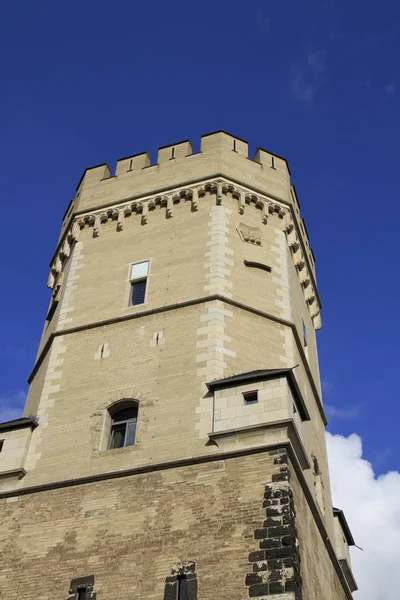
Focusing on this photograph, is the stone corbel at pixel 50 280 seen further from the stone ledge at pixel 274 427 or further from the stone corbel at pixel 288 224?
Result: the stone ledge at pixel 274 427

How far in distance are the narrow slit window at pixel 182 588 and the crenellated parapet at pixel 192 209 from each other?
31.3 feet

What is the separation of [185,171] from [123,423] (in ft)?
25.8

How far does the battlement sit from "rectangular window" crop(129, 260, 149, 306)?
2762 mm

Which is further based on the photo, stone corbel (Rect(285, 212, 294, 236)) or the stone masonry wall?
stone corbel (Rect(285, 212, 294, 236))

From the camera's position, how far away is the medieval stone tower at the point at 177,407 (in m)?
12.3

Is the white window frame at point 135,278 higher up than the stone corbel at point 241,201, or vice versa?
the stone corbel at point 241,201

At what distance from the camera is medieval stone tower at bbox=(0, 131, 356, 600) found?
12.3m

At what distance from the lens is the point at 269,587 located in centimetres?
1120

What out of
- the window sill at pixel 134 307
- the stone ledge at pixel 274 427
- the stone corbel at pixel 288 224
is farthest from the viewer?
the stone corbel at pixel 288 224

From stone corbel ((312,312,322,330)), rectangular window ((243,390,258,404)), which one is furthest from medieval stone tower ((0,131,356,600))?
stone corbel ((312,312,322,330))

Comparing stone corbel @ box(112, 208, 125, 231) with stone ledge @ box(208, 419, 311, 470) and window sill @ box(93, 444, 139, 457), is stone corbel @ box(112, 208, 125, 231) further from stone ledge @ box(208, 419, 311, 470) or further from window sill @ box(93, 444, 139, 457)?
stone ledge @ box(208, 419, 311, 470)

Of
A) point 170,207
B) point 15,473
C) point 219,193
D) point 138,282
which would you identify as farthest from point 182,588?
point 219,193

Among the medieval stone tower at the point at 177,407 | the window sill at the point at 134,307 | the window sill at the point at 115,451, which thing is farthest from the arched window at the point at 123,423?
the window sill at the point at 134,307

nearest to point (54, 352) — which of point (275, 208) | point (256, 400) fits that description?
point (256, 400)
